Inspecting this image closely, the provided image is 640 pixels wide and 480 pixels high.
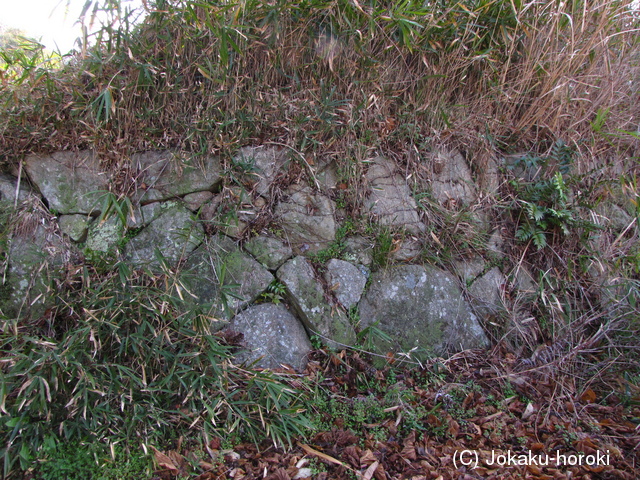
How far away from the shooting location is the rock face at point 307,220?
8.20 ft

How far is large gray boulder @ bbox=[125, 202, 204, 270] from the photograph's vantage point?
2307 millimetres

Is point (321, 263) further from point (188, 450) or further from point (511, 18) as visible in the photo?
point (511, 18)

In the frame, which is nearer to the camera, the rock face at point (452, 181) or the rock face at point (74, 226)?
the rock face at point (74, 226)

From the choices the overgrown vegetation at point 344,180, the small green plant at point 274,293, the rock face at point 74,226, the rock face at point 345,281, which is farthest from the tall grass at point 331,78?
the small green plant at point 274,293

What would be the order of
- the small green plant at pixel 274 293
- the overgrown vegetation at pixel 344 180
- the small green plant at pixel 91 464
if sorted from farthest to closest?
the small green plant at pixel 274 293 < the overgrown vegetation at pixel 344 180 < the small green plant at pixel 91 464

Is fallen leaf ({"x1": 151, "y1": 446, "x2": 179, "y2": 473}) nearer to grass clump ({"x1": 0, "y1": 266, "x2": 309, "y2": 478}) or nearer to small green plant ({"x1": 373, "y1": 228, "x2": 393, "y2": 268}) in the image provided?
grass clump ({"x1": 0, "y1": 266, "x2": 309, "y2": 478})

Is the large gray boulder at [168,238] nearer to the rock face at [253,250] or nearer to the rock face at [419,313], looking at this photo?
the rock face at [253,250]

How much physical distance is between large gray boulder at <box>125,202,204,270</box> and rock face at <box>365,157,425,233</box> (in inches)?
42.4

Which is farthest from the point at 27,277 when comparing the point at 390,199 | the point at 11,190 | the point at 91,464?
the point at 390,199

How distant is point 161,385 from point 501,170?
96.6 inches

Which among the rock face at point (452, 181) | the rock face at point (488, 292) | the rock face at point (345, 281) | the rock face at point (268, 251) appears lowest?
the rock face at point (488, 292)

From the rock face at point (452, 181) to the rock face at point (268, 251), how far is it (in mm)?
1064

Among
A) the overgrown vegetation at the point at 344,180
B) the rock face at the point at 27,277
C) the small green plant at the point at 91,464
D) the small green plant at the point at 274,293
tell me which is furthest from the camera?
the small green plant at the point at 274,293

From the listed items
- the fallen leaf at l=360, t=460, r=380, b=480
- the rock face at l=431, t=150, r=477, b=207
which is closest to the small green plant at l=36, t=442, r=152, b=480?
the fallen leaf at l=360, t=460, r=380, b=480
